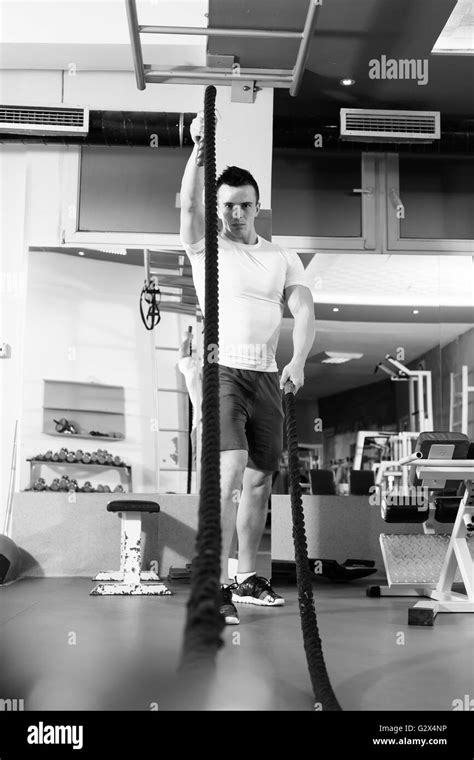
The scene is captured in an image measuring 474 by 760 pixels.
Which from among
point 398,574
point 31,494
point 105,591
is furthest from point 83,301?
point 398,574

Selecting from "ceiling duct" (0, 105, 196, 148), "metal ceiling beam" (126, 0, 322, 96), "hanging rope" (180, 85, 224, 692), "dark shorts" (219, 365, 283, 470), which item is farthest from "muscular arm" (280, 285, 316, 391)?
"ceiling duct" (0, 105, 196, 148)

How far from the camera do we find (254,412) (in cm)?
259

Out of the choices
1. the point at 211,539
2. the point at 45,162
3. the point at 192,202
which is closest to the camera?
the point at 211,539

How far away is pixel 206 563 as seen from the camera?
0.84 metres

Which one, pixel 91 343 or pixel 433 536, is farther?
pixel 91 343

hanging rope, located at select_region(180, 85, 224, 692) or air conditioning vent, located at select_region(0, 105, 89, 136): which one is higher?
air conditioning vent, located at select_region(0, 105, 89, 136)

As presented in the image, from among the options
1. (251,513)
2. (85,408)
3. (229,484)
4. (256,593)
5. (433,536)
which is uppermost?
(85,408)

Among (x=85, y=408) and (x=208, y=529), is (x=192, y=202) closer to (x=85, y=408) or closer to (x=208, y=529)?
(x=208, y=529)

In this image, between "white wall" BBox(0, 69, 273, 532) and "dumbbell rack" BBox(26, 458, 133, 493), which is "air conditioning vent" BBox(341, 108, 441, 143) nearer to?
"white wall" BBox(0, 69, 273, 532)

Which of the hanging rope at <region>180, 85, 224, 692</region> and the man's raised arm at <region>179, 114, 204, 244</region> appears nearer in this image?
the hanging rope at <region>180, 85, 224, 692</region>

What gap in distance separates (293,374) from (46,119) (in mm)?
2685

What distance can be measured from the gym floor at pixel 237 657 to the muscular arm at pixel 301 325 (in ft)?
2.38

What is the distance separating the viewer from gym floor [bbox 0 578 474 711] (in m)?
1.33

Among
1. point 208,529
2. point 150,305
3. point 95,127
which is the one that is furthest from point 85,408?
point 208,529
